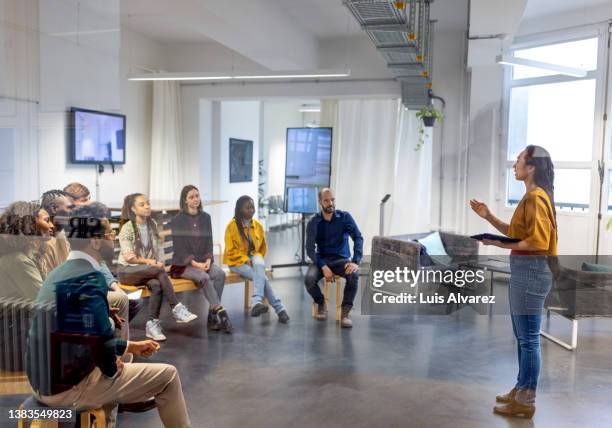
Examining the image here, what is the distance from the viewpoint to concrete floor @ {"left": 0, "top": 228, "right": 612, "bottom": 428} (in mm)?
2729

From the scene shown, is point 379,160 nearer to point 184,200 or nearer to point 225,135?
point 225,135

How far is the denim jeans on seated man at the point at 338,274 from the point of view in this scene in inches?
138

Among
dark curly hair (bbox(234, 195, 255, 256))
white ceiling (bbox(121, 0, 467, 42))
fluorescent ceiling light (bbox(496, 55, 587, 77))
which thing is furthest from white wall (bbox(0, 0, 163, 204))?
fluorescent ceiling light (bbox(496, 55, 587, 77))

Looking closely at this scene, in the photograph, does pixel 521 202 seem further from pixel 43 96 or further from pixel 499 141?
pixel 43 96

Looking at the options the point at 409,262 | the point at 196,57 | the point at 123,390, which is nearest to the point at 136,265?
the point at 123,390

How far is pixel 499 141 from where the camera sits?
3.60 meters

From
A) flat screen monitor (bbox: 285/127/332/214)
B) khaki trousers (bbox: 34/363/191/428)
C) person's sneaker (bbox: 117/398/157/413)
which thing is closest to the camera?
khaki trousers (bbox: 34/363/191/428)

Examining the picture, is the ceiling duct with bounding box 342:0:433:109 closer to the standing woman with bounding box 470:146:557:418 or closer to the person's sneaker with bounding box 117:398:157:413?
the standing woman with bounding box 470:146:557:418

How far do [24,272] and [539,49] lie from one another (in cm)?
343

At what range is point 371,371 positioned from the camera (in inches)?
125

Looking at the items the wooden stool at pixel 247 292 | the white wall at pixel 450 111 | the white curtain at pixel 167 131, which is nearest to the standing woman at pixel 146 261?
the wooden stool at pixel 247 292

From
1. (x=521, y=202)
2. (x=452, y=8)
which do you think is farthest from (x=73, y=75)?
(x=452, y=8)

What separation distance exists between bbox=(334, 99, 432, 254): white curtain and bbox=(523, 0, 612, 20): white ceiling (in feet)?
5.10

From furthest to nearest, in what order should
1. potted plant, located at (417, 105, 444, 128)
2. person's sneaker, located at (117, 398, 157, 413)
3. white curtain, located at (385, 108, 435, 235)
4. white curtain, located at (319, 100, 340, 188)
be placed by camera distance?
white curtain, located at (319, 100, 340, 188) < potted plant, located at (417, 105, 444, 128) < white curtain, located at (385, 108, 435, 235) < person's sneaker, located at (117, 398, 157, 413)
